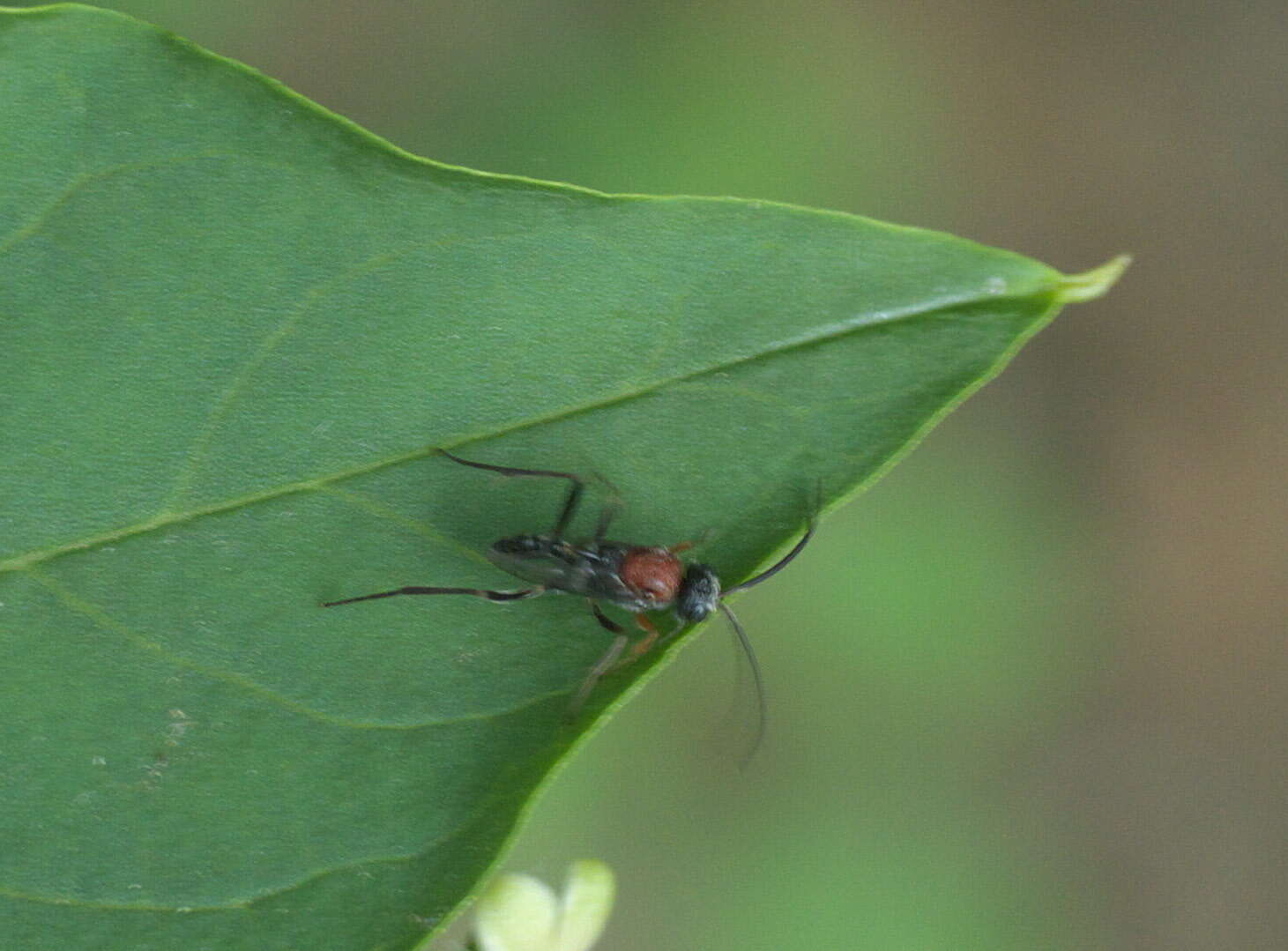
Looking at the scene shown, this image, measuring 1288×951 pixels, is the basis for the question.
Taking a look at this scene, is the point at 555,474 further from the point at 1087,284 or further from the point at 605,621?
the point at 1087,284

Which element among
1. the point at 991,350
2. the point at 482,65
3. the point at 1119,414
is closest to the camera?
the point at 991,350

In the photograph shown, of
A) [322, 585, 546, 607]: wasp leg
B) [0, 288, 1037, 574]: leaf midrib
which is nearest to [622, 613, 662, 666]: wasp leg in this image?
[322, 585, 546, 607]: wasp leg

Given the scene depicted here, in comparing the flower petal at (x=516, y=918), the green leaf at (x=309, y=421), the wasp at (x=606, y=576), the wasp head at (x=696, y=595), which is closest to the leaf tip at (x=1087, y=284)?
the green leaf at (x=309, y=421)

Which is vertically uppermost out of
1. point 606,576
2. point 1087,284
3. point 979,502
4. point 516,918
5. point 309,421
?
point 1087,284

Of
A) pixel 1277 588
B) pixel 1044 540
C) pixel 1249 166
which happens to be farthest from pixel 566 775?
pixel 1249 166

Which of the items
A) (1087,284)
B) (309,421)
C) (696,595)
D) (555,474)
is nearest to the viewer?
(1087,284)

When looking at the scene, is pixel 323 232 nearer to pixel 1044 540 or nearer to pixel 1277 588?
pixel 1044 540

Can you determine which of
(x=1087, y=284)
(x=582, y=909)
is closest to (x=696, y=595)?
(x=582, y=909)
